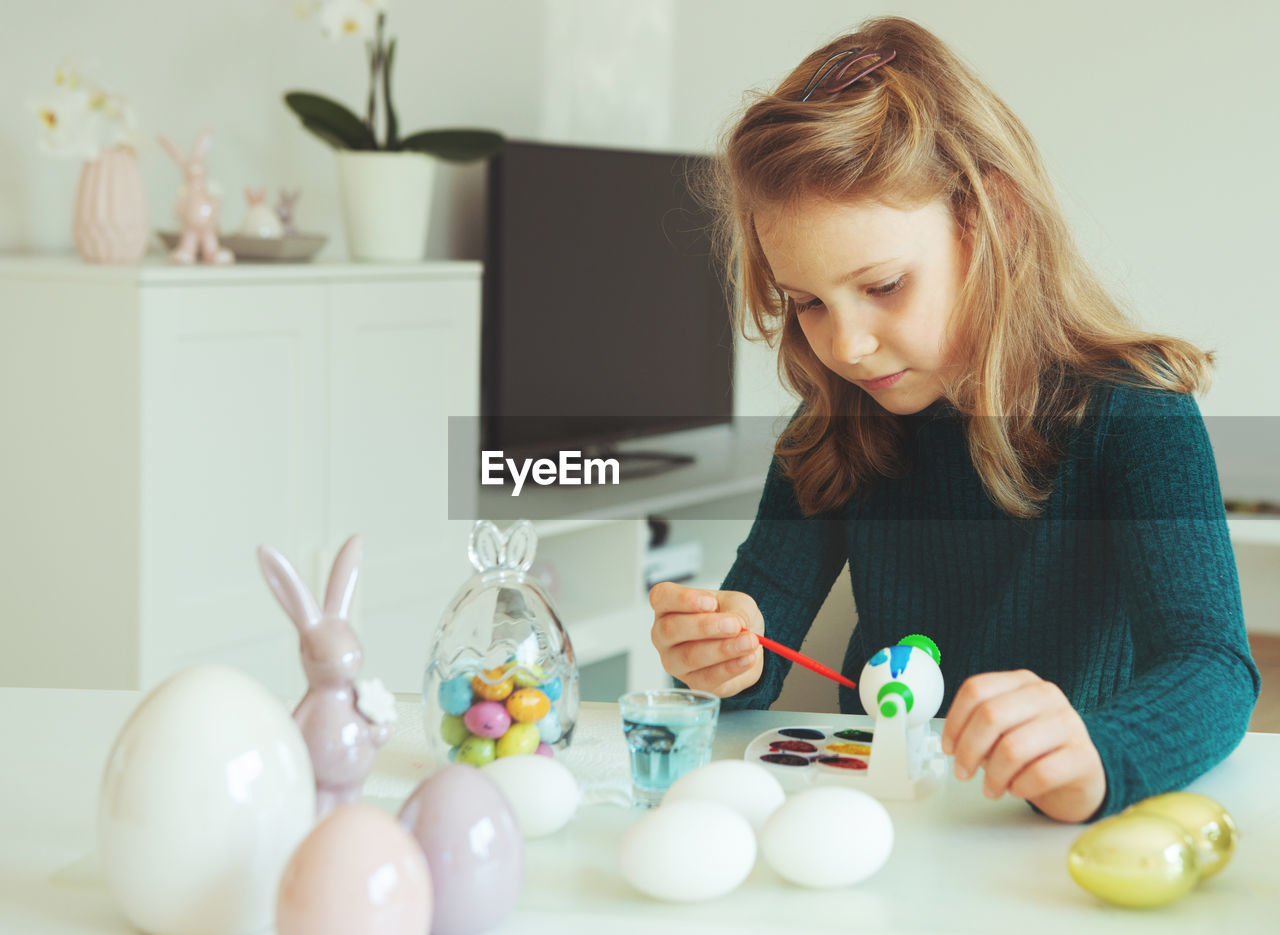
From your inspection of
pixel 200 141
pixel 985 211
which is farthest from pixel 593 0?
pixel 985 211

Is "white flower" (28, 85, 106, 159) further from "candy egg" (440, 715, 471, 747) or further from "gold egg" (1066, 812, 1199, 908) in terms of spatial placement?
"gold egg" (1066, 812, 1199, 908)

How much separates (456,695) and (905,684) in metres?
0.26

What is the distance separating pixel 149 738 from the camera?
0.56m

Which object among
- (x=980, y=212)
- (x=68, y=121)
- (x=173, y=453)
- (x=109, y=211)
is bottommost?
(x=173, y=453)

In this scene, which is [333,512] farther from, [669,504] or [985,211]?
[985,211]

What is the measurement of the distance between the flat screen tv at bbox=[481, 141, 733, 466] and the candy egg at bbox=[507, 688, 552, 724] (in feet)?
6.71

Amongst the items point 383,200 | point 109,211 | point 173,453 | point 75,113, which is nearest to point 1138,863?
point 173,453

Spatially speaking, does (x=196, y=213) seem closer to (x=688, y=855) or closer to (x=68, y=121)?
(x=68, y=121)

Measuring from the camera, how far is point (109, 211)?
208 centimetres

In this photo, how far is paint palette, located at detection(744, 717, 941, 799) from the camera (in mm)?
777

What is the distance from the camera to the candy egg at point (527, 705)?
790mm

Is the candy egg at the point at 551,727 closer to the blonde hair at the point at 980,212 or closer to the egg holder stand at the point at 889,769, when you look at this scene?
the egg holder stand at the point at 889,769

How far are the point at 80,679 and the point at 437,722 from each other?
4.82 ft
